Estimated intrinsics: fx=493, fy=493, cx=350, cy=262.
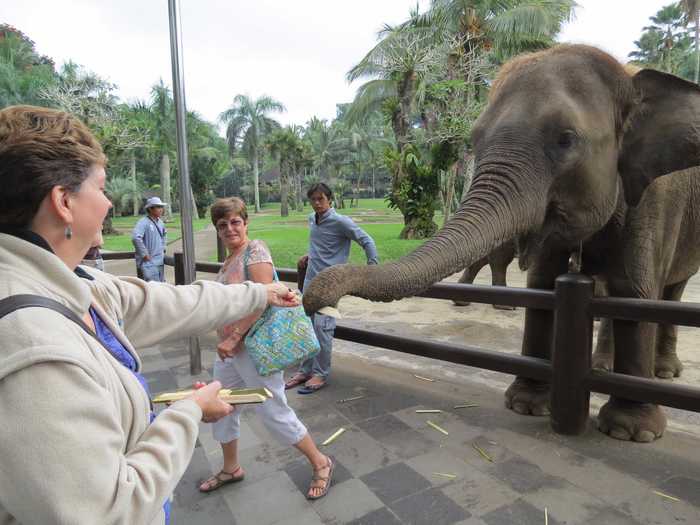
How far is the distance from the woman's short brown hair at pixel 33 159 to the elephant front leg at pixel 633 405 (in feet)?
11.1

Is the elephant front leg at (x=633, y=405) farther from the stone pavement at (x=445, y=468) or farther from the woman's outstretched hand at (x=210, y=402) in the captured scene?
the woman's outstretched hand at (x=210, y=402)

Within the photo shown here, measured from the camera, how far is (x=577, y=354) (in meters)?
3.19

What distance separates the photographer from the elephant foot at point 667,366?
4.60m

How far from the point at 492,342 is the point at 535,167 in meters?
3.53

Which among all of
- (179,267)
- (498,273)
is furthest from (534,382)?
(179,267)

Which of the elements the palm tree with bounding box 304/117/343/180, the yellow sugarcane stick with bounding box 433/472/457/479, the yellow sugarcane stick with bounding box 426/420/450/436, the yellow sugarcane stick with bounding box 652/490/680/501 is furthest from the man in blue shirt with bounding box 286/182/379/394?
the palm tree with bounding box 304/117/343/180

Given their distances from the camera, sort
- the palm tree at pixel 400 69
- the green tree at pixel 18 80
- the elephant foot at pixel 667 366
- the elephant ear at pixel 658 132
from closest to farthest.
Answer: the elephant ear at pixel 658 132, the elephant foot at pixel 667 366, the palm tree at pixel 400 69, the green tree at pixel 18 80

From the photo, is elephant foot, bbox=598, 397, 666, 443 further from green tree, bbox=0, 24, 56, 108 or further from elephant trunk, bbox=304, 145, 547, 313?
green tree, bbox=0, 24, 56, 108

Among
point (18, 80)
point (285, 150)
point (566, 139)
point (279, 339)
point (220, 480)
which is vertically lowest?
point (220, 480)

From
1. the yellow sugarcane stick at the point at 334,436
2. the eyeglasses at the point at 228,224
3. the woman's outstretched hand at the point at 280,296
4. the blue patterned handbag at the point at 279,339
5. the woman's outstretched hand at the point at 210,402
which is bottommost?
the yellow sugarcane stick at the point at 334,436

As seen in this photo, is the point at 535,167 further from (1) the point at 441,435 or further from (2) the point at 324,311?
(1) the point at 441,435

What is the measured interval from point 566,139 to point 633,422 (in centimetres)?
186

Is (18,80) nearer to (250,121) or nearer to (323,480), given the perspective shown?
(250,121)

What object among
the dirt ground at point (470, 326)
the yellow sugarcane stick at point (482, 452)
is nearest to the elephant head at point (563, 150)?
the yellow sugarcane stick at point (482, 452)
